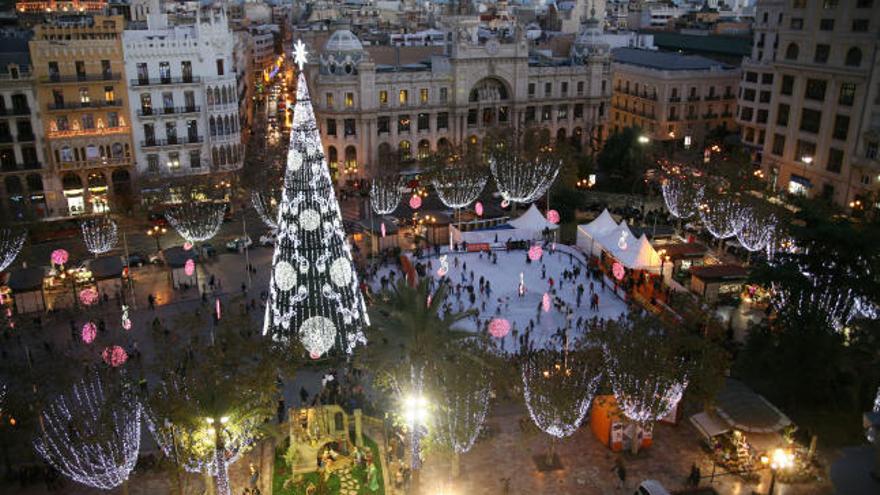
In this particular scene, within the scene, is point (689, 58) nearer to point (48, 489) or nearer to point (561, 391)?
point (561, 391)

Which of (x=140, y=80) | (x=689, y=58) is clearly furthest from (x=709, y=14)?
(x=140, y=80)

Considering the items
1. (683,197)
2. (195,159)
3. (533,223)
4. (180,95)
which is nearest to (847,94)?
(683,197)

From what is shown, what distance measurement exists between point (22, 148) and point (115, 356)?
3035 centimetres

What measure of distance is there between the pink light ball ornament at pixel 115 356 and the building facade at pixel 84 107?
23.7m

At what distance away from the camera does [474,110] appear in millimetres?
76375

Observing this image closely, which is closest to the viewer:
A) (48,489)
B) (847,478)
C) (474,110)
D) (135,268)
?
(847,478)

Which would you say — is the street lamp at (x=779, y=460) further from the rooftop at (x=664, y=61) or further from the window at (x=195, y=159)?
the rooftop at (x=664, y=61)

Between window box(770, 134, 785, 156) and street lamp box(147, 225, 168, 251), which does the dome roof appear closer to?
street lamp box(147, 225, 168, 251)

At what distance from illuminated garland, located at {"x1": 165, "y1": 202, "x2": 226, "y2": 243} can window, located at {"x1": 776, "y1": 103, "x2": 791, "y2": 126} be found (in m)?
49.4

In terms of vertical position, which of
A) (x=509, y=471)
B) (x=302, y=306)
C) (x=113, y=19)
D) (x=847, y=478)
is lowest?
(x=509, y=471)

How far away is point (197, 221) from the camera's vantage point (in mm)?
47906

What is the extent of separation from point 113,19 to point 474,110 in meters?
35.4

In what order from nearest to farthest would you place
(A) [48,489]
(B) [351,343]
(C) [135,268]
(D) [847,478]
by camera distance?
(D) [847,478] → (A) [48,489] → (B) [351,343] → (C) [135,268]

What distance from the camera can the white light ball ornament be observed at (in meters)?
31.0
